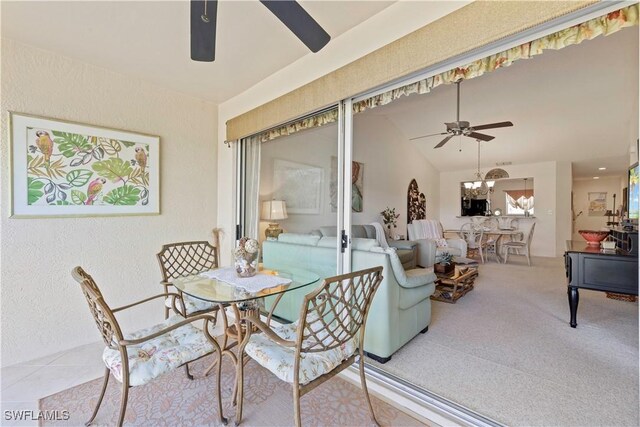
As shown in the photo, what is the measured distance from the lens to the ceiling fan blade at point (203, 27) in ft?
4.13

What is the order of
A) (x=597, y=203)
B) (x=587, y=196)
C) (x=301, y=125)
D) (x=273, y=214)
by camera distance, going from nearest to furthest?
(x=301, y=125) → (x=273, y=214) → (x=597, y=203) → (x=587, y=196)

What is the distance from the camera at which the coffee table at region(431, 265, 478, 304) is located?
3.57 meters

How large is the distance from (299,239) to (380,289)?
3.12ft

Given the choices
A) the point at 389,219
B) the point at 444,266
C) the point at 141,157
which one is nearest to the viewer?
the point at 141,157

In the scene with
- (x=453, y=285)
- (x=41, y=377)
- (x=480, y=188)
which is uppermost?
(x=480, y=188)

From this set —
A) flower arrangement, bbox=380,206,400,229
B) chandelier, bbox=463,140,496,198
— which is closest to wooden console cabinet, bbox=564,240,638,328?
flower arrangement, bbox=380,206,400,229

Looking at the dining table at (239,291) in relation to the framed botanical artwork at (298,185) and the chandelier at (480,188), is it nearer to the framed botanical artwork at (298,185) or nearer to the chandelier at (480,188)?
the framed botanical artwork at (298,185)

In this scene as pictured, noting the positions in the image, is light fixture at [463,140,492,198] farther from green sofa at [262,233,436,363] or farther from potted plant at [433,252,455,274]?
green sofa at [262,233,436,363]

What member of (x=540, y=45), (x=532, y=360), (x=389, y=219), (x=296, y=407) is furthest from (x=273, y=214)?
(x=389, y=219)

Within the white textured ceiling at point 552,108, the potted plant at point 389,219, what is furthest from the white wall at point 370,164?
the white textured ceiling at point 552,108

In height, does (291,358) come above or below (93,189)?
below

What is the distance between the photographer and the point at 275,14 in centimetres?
131

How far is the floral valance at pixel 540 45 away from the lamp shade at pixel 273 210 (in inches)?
62.4

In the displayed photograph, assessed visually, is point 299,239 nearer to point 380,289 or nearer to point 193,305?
point 380,289
